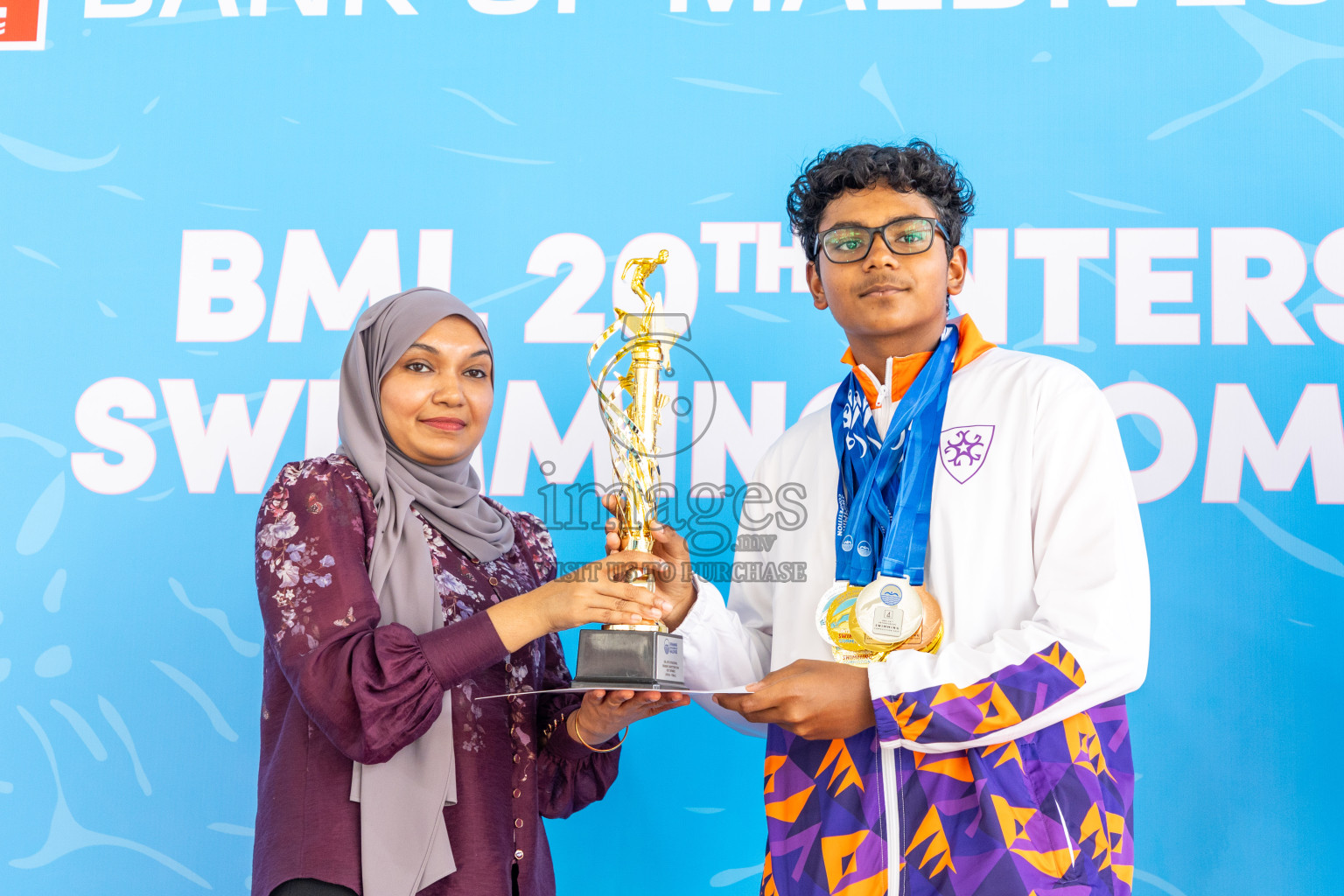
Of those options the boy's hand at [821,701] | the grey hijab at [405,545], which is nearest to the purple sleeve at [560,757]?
the grey hijab at [405,545]

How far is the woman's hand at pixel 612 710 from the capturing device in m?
1.71

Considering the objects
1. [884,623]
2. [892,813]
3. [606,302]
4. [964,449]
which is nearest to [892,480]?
[964,449]

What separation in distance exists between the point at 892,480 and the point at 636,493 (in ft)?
1.30

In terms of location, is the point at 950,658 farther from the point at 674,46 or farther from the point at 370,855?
the point at 674,46

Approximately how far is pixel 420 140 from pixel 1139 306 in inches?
67.2

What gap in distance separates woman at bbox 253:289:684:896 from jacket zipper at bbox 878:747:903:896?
1.12 feet

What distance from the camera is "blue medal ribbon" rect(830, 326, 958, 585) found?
1613 millimetres

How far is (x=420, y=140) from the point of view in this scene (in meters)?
2.63

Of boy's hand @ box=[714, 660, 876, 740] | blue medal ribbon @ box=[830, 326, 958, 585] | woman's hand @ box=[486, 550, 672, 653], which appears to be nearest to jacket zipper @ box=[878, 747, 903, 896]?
boy's hand @ box=[714, 660, 876, 740]

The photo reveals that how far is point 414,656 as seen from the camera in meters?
1.54

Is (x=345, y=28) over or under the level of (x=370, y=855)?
over

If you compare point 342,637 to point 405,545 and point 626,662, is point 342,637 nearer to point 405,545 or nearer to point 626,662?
point 405,545

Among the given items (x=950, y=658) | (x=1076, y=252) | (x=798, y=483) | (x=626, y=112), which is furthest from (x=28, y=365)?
(x=1076, y=252)

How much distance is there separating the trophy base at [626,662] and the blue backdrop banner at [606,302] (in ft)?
2.95
